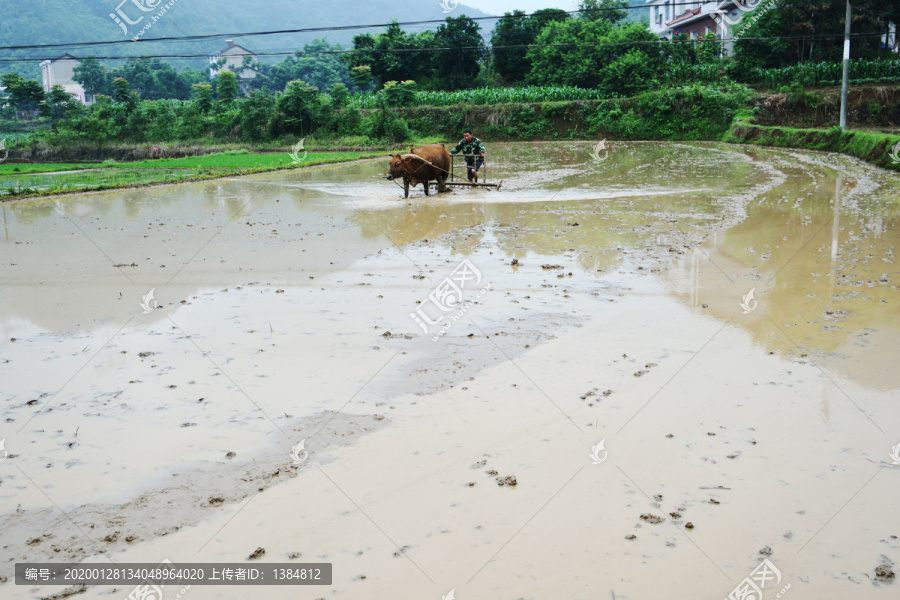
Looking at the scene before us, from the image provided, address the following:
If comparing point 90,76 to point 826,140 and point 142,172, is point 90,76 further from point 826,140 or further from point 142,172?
point 826,140

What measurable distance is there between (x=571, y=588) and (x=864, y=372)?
3831 millimetres

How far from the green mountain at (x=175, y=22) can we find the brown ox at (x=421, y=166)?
147ft

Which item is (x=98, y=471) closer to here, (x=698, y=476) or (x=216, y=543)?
(x=216, y=543)

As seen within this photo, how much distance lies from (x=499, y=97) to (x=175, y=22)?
6463 cm

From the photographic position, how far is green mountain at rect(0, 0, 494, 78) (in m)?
97.8

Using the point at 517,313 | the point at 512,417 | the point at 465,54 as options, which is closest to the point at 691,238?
the point at 517,313

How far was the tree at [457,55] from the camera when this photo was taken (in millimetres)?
53219

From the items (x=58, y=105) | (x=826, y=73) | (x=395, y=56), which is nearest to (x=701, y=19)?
(x=826, y=73)

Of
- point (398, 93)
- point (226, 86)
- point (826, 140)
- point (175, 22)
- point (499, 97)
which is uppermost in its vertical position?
point (175, 22)

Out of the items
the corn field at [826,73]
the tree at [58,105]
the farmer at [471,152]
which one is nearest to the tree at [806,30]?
the corn field at [826,73]

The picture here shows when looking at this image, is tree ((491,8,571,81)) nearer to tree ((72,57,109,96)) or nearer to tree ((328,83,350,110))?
tree ((328,83,350,110))

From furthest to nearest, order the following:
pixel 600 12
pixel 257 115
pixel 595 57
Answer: pixel 600 12 < pixel 595 57 < pixel 257 115

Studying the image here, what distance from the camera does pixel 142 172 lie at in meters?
28.6

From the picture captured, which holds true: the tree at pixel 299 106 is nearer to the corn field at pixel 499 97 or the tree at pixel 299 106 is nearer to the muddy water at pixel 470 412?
the corn field at pixel 499 97
